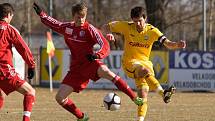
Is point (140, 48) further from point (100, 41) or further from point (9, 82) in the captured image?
point (9, 82)

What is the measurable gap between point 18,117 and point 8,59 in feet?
12.4

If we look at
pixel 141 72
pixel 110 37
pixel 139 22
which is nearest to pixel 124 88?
pixel 141 72

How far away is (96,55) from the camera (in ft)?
38.4

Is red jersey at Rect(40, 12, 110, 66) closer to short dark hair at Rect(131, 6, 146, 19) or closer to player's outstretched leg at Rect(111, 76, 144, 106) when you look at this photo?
player's outstretched leg at Rect(111, 76, 144, 106)

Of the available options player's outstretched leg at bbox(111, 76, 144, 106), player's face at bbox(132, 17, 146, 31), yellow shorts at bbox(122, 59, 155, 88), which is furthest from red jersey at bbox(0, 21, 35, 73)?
player's face at bbox(132, 17, 146, 31)

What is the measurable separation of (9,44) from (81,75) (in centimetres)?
151

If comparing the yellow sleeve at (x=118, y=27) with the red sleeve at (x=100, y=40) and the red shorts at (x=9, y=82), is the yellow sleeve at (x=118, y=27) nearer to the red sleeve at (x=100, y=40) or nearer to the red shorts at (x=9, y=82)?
the red sleeve at (x=100, y=40)

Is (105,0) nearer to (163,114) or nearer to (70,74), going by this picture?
(163,114)

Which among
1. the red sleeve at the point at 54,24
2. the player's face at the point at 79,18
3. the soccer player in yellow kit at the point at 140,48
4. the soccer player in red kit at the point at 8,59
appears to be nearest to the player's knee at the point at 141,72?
the soccer player in yellow kit at the point at 140,48

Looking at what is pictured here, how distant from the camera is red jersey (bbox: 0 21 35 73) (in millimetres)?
11188

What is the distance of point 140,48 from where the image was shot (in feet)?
43.0

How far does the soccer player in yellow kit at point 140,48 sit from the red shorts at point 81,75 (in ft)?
2.98

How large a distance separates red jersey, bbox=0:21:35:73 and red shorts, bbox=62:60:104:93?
1.04 metres

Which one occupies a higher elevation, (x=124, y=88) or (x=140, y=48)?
(x=140, y=48)
